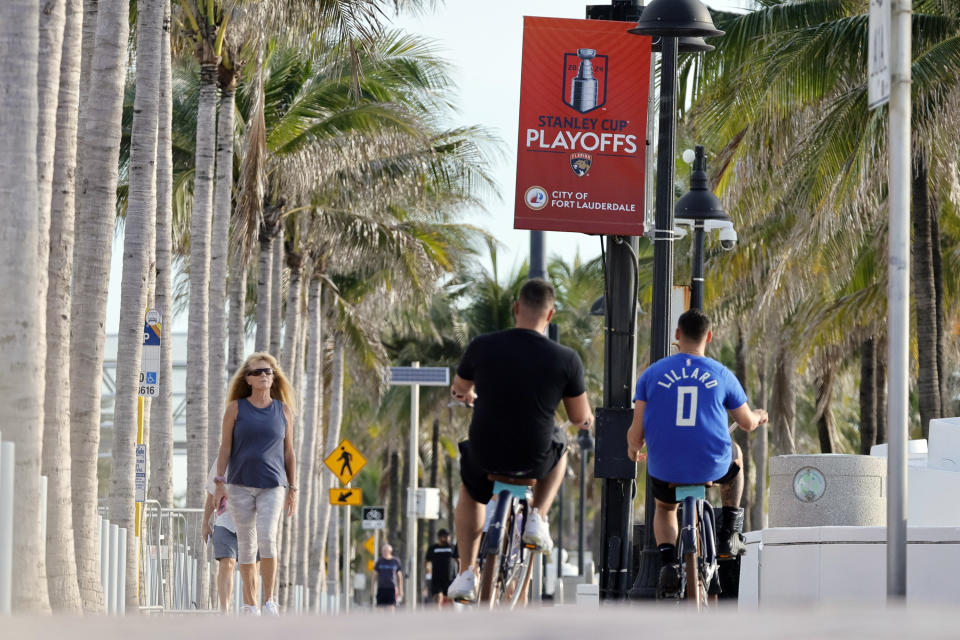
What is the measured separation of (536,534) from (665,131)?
484 cm

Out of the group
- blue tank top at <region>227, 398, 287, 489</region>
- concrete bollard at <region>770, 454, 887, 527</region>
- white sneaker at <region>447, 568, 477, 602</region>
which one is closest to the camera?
white sneaker at <region>447, 568, 477, 602</region>

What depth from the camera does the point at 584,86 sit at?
38.0 feet

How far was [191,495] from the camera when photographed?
2286 cm

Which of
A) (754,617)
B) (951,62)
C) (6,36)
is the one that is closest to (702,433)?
(6,36)

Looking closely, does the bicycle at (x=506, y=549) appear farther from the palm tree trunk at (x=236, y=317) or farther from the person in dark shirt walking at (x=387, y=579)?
the person in dark shirt walking at (x=387, y=579)

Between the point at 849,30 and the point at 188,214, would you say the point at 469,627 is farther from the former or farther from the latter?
the point at 188,214

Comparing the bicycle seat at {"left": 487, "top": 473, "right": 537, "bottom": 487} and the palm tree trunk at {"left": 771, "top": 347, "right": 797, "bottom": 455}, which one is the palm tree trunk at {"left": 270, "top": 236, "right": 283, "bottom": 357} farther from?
the bicycle seat at {"left": 487, "top": 473, "right": 537, "bottom": 487}

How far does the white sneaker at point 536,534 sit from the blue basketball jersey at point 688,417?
0.99m

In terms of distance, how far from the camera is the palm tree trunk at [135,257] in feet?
54.7

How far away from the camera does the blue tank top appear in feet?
35.3

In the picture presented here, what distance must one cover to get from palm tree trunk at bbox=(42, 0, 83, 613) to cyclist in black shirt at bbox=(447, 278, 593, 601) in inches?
109

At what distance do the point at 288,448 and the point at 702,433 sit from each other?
11.9 ft

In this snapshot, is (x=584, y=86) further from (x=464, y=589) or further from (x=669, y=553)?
(x=464, y=589)

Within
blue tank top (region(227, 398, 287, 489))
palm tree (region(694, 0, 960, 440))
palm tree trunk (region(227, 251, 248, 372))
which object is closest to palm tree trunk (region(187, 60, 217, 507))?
palm tree trunk (region(227, 251, 248, 372))
